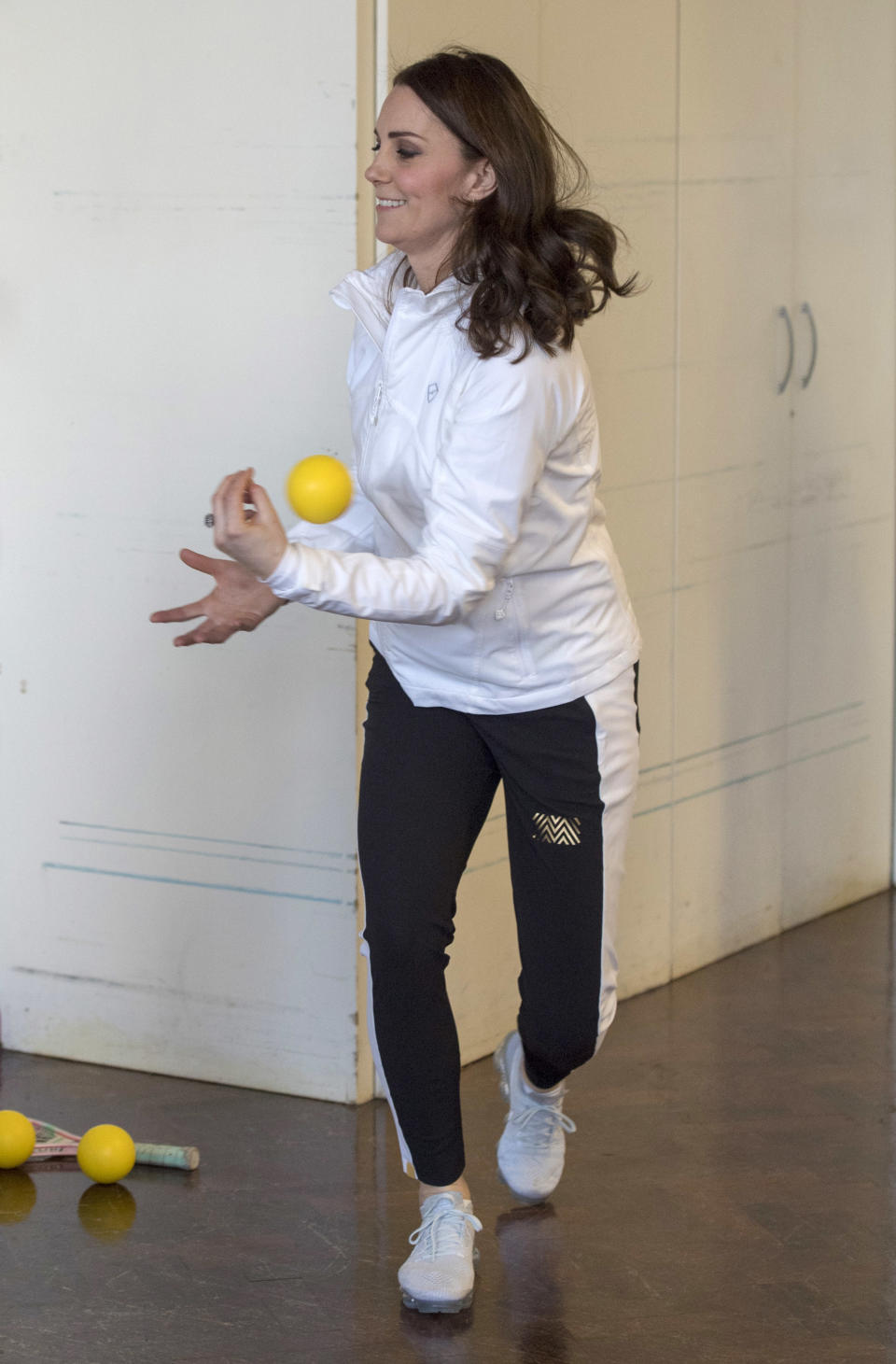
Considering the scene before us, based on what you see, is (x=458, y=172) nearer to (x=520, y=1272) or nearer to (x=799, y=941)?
(x=520, y=1272)

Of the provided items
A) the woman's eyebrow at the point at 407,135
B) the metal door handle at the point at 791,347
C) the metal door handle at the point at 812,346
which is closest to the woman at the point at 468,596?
the woman's eyebrow at the point at 407,135

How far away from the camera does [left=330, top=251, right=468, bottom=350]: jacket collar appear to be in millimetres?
2244

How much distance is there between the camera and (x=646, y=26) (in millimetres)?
3432

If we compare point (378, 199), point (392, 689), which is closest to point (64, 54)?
point (378, 199)

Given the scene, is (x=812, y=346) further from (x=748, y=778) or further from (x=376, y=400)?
(x=376, y=400)

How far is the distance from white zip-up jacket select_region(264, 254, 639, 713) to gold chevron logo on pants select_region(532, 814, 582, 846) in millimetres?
155

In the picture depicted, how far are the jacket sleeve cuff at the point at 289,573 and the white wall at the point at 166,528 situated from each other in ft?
3.05

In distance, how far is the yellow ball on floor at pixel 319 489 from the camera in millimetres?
2133

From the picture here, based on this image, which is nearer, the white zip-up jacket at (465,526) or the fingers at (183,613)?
the white zip-up jacket at (465,526)

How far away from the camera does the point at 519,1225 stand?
8.48 ft

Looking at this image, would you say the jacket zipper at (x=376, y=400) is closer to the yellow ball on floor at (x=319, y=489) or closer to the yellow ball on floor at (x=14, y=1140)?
the yellow ball on floor at (x=319, y=489)

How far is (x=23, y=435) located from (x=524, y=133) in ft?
4.28

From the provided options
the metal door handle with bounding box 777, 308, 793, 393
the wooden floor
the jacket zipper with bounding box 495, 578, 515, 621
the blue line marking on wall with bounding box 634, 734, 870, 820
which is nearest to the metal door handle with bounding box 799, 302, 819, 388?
the metal door handle with bounding box 777, 308, 793, 393

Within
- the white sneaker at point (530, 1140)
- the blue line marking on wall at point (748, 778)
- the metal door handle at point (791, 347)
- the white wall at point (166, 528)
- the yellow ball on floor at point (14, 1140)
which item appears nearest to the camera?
the white sneaker at point (530, 1140)
